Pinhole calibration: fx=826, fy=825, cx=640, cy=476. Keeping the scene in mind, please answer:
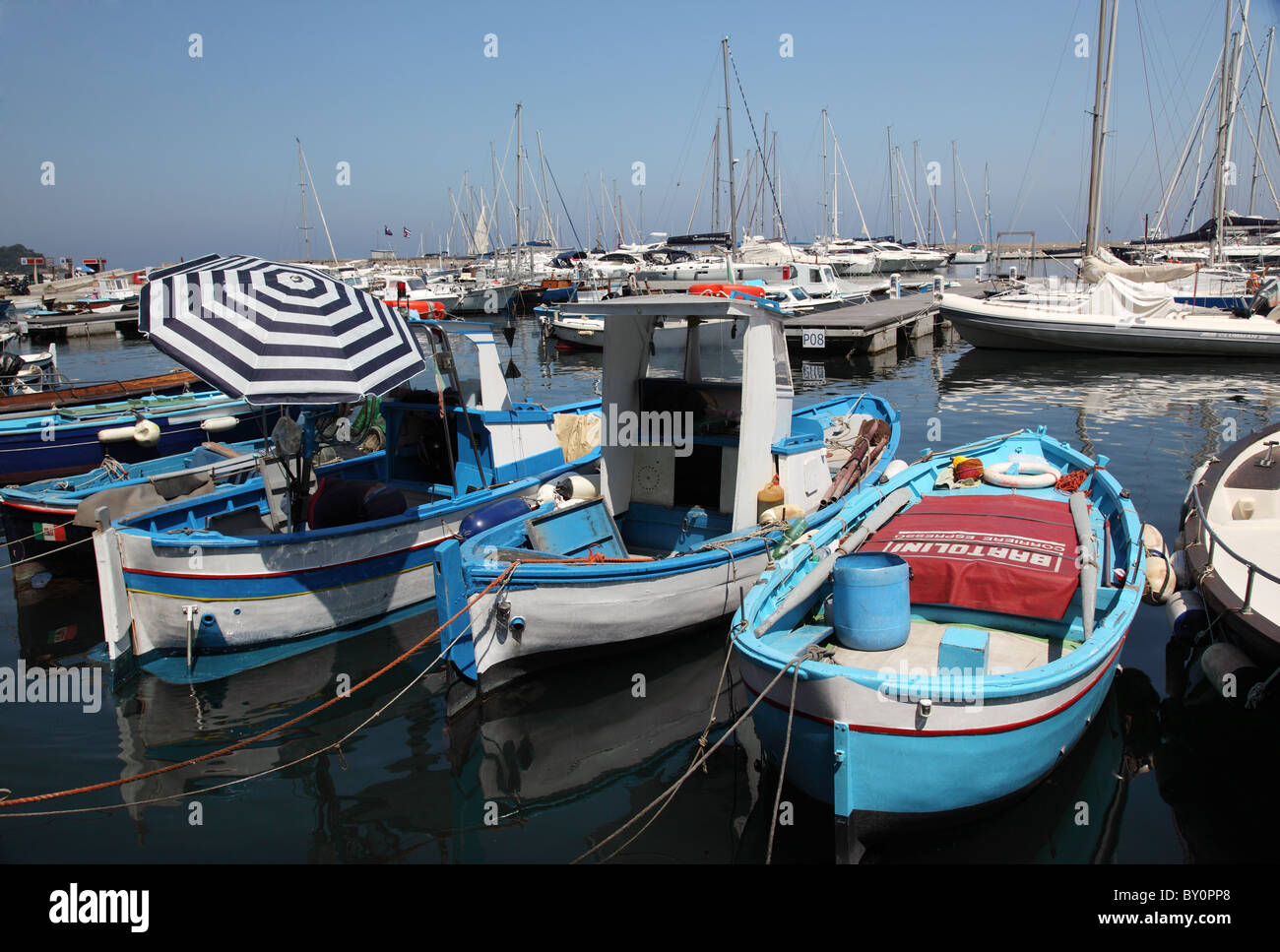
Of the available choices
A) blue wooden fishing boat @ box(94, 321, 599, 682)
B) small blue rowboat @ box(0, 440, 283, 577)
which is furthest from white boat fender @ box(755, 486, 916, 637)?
small blue rowboat @ box(0, 440, 283, 577)

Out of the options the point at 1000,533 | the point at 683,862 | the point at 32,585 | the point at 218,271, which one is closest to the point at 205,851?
the point at 683,862

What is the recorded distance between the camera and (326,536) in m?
8.52

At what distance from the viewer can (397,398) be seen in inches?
419

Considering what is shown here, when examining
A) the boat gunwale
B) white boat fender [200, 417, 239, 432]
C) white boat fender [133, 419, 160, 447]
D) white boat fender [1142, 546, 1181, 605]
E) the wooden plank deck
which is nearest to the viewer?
the boat gunwale

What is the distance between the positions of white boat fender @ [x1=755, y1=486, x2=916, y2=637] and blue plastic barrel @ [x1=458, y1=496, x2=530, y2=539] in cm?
299

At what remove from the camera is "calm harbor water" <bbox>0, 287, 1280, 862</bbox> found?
18.5ft

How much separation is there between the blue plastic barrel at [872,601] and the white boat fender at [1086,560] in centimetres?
123

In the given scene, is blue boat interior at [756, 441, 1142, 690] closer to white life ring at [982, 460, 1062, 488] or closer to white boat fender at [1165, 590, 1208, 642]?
white boat fender at [1165, 590, 1208, 642]

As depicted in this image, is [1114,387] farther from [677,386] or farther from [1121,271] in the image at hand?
[677,386]

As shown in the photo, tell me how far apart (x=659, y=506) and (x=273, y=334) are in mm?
4416

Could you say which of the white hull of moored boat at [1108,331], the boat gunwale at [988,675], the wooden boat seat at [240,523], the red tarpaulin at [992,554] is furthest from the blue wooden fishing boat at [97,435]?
the white hull of moored boat at [1108,331]

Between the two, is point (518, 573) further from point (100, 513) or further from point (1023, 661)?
point (100, 513)

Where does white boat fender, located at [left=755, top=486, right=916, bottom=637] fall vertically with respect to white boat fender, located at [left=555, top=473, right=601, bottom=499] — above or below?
below

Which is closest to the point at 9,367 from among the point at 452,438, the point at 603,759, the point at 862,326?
the point at 452,438
